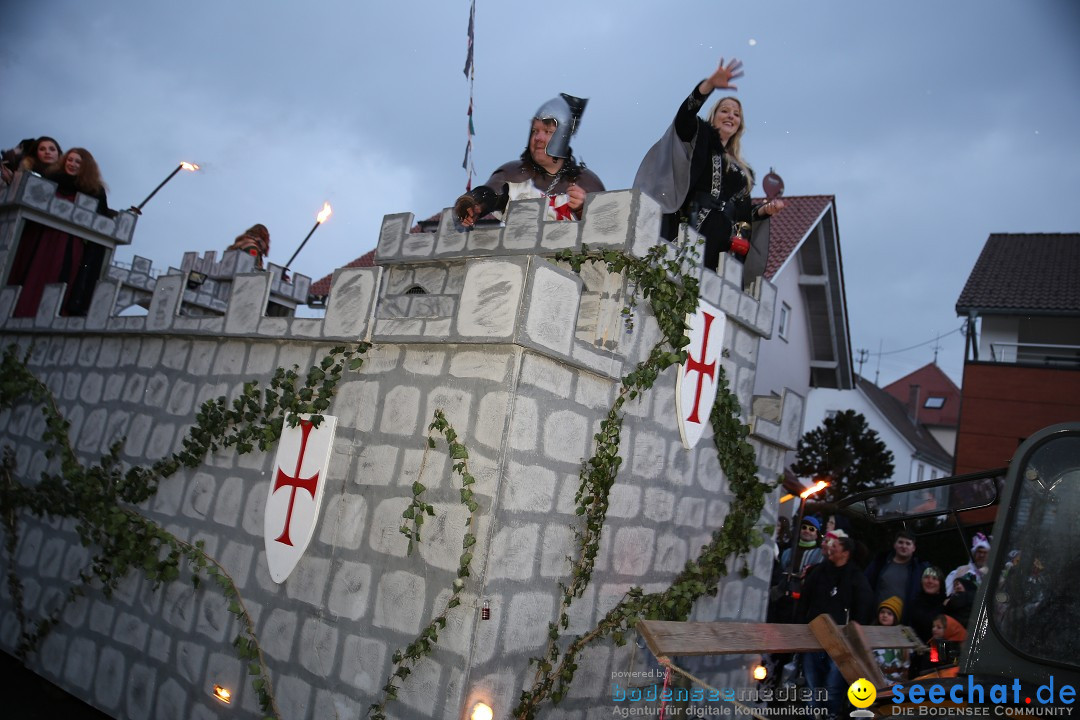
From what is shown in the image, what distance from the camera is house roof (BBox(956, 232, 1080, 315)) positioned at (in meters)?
16.5

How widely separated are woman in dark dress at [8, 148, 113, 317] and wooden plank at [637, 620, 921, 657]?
6.90m

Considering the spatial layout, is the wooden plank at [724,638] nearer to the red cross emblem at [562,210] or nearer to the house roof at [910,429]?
the red cross emblem at [562,210]

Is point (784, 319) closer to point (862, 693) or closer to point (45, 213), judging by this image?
point (45, 213)

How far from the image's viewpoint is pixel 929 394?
40688mm

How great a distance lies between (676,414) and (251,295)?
301 centimetres

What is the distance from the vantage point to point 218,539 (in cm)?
550

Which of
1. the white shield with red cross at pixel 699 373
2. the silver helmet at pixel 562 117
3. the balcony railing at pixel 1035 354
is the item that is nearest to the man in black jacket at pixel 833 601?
the white shield with red cross at pixel 699 373

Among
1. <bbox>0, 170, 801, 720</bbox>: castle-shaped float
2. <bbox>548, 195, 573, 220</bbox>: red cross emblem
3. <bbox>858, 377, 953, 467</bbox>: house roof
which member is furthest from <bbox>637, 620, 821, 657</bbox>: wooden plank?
<bbox>858, 377, 953, 467</bbox>: house roof

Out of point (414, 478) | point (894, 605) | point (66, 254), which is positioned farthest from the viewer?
point (66, 254)

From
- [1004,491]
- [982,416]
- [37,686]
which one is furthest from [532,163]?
[982,416]

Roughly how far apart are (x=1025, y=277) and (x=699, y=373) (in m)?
15.2

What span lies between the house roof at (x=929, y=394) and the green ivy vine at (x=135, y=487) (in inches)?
1477

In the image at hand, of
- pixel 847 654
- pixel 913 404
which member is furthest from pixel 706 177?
pixel 913 404

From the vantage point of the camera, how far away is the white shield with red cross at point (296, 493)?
4.92 metres
